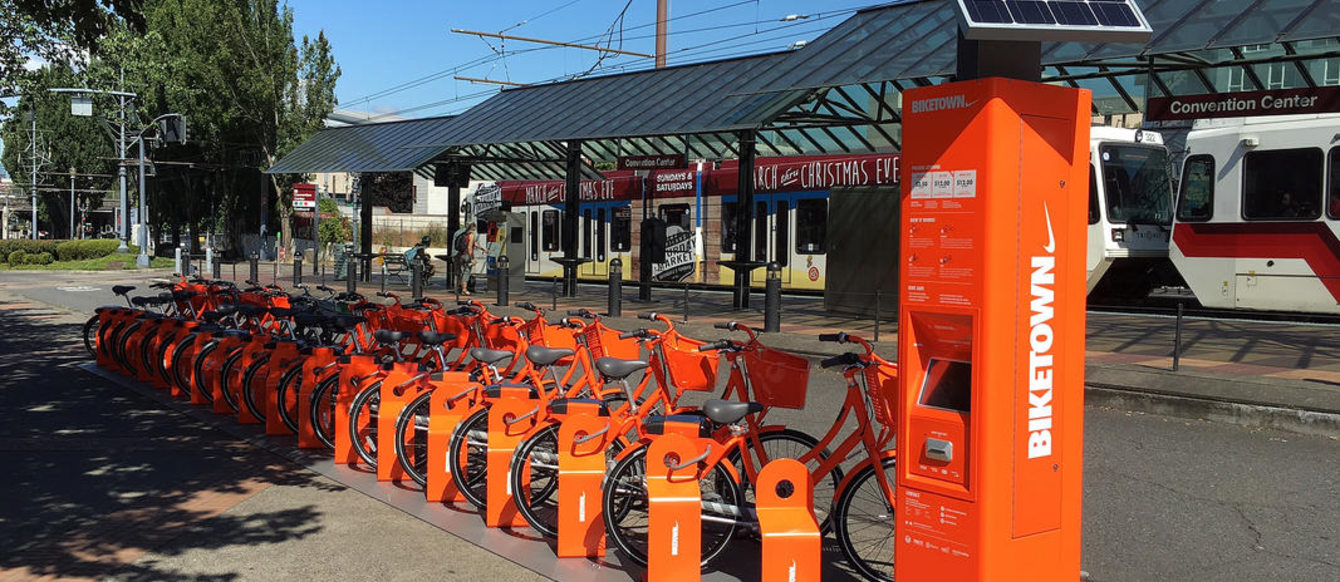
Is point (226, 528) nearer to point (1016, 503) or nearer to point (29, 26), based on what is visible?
point (1016, 503)

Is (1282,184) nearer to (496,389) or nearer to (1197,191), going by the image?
(1197,191)

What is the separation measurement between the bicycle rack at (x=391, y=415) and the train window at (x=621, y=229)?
22.2 metres

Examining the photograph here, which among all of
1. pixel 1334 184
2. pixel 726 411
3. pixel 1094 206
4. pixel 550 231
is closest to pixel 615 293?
pixel 1094 206

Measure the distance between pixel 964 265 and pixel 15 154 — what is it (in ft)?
335

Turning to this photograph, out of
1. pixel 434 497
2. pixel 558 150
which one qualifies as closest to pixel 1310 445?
pixel 434 497

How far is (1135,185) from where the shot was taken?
17969 mm

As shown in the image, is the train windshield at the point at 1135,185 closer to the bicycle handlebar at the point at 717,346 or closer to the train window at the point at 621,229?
the bicycle handlebar at the point at 717,346

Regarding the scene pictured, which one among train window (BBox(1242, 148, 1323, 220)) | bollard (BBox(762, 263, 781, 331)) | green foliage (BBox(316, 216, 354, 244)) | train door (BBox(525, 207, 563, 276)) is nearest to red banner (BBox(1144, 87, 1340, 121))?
train window (BBox(1242, 148, 1323, 220))

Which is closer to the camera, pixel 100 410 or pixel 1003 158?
pixel 1003 158

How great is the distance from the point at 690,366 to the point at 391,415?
2252 mm

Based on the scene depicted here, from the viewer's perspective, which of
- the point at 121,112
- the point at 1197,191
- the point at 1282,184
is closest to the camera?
the point at 1282,184

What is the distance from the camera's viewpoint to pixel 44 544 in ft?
18.5

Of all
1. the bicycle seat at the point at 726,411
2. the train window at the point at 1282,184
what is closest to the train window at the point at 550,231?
the train window at the point at 1282,184

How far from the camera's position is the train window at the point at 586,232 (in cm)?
3067
